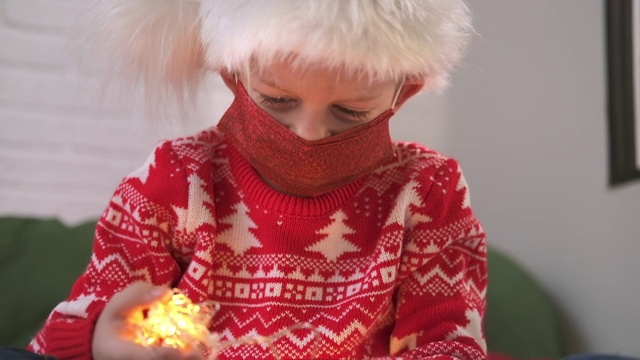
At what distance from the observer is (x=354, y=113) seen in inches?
32.3

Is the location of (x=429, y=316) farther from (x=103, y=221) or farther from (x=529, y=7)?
(x=529, y=7)

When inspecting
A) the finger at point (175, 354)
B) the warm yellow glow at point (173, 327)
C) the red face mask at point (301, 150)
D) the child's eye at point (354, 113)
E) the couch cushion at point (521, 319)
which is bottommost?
the couch cushion at point (521, 319)

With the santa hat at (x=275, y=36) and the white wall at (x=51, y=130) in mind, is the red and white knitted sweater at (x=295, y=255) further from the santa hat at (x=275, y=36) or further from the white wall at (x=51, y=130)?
the white wall at (x=51, y=130)

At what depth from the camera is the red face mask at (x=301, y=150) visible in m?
0.81

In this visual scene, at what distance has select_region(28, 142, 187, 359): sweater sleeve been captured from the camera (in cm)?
86

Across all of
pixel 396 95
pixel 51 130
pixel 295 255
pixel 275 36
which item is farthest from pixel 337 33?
pixel 51 130

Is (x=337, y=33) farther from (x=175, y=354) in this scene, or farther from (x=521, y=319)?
(x=521, y=319)

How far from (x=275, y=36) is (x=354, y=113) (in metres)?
0.15

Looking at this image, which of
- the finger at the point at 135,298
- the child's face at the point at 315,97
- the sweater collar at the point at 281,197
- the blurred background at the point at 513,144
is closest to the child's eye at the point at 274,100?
the child's face at the point at 315,97

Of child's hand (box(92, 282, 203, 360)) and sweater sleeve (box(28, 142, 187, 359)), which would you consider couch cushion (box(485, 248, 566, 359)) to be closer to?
sweater sleeve (box(28, 142, 187, 359))

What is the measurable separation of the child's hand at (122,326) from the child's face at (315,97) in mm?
235

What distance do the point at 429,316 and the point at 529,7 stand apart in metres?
0.92

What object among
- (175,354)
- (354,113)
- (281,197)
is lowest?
(175,354)

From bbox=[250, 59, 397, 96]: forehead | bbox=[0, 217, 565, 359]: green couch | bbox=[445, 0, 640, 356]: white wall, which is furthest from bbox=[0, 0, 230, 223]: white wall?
bbox=[250, 59, 397, 96]: forehead
